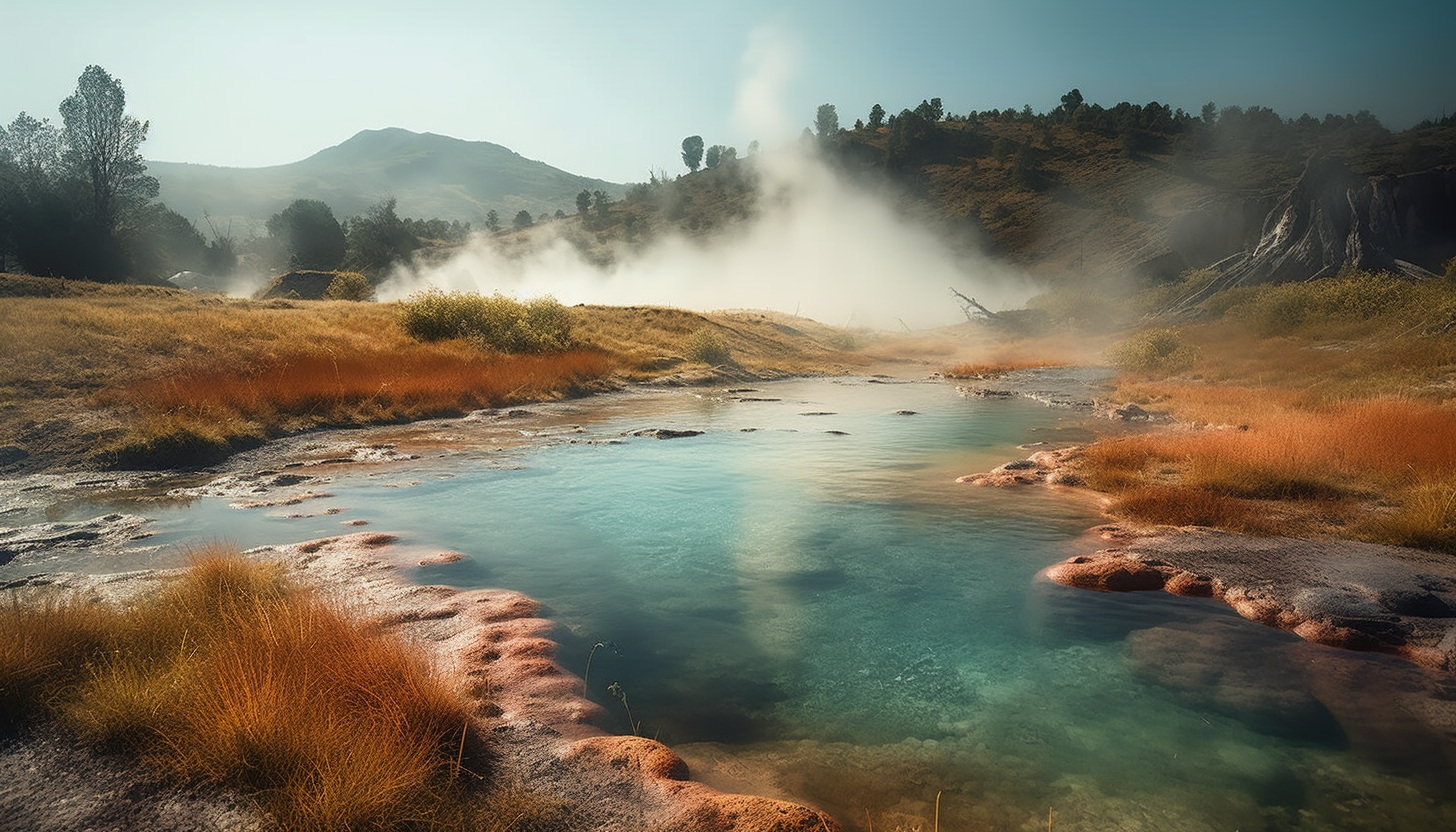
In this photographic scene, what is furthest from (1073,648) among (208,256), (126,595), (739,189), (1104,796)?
(739,189)

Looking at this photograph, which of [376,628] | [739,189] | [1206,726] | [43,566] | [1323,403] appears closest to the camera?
[1206,726]

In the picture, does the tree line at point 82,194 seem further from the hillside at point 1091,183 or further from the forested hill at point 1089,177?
the forested hill at point 1089,177

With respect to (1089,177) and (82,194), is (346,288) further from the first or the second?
(1089,177)

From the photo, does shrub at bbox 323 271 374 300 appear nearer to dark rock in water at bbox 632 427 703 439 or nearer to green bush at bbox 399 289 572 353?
green bush at bbox 399 289 572 353

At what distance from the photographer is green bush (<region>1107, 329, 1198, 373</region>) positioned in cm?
2902

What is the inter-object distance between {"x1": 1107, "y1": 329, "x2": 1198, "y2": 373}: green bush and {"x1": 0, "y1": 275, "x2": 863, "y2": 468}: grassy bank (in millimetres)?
18713

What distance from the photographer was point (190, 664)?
193 inches

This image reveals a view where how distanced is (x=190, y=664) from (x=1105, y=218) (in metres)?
98.9

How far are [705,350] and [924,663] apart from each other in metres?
34.5

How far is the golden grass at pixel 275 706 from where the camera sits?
12.7 ft

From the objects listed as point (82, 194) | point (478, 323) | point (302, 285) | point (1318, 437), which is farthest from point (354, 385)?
point (82, 194)

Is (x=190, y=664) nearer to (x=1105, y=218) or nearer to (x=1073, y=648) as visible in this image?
(x=1073, y=648)

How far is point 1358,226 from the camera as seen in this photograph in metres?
36.9

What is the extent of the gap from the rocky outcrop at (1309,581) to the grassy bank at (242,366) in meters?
17.1
